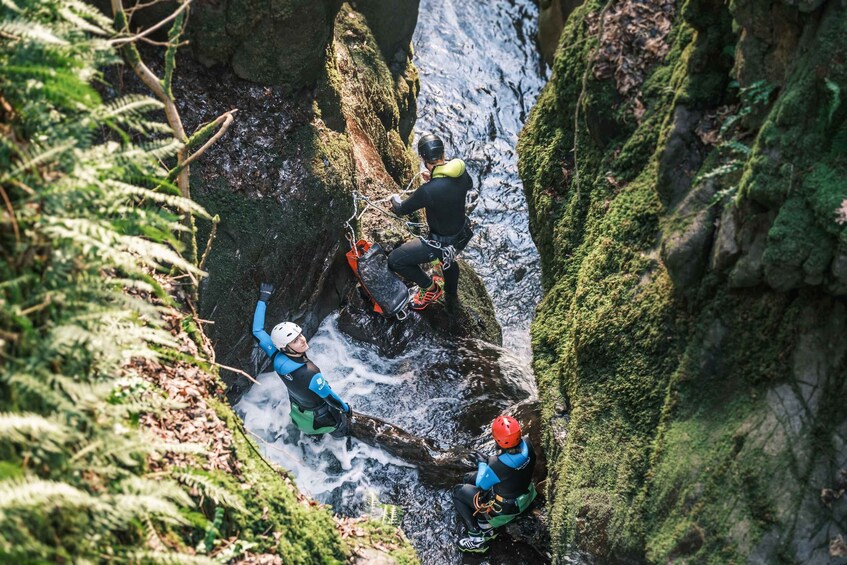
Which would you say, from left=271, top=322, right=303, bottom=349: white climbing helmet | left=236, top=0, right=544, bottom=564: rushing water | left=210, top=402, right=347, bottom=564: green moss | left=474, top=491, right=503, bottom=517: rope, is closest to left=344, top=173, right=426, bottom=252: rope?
left=236, top=0, right=544, bottom=564: rushing water

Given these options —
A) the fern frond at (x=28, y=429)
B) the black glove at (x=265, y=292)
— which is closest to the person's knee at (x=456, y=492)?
the black glove at (x=265, y=292)

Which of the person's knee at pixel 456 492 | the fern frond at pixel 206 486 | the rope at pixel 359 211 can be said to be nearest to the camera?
the fern frond at pixel 206 486

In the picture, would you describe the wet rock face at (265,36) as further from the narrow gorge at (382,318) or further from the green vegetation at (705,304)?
the green vegetation at (705,304)

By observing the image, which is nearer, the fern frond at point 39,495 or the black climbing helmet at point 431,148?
the fern frond at point 39,495

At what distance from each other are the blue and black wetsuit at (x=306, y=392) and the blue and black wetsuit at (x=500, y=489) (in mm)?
1765

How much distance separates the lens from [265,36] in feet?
29.1

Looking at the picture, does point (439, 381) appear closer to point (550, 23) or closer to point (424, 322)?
point (424, 322)

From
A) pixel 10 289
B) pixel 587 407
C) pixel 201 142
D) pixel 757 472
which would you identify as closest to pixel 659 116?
pixel 587 407

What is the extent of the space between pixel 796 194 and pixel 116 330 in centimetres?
470

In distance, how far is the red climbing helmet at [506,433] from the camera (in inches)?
329

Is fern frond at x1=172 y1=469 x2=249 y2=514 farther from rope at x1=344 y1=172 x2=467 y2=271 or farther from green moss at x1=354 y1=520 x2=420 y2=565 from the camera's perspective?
rope at x1=344 y1=172 x2=467 y2=271

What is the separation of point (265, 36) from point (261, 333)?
347 cm

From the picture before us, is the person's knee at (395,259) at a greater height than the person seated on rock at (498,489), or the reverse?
the person's knee at (395,259)

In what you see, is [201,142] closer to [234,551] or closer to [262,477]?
[262,477]
